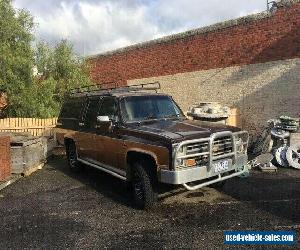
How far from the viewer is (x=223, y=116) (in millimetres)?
13922

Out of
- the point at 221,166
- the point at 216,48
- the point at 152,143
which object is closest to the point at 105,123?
the point at 152,143

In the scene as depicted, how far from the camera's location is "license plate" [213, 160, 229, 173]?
673cm

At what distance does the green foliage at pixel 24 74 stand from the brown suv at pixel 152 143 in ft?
28.5

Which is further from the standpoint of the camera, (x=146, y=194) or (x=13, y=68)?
(x=13, y=68)

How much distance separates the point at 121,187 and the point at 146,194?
2249 mm

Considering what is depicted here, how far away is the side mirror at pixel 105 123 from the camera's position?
7843mm

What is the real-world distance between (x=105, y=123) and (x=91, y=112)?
3.92 ft

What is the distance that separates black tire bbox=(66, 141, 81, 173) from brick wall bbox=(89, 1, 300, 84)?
8.39 m

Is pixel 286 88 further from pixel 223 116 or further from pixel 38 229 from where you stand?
pixel 38 229

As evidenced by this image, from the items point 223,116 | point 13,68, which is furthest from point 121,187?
point 13,68

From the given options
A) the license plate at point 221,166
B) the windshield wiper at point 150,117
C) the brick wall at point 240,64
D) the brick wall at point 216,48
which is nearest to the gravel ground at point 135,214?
the license plate at point 221,166

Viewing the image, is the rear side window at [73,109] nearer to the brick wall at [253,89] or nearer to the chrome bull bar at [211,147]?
the chrome bull bar at [211,147]

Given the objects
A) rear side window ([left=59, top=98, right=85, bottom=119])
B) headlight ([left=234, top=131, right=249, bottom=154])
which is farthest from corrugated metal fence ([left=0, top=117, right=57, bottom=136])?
headlight ([left=234, top=131, right=249, bottom=154])

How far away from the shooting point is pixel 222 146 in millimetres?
6969
